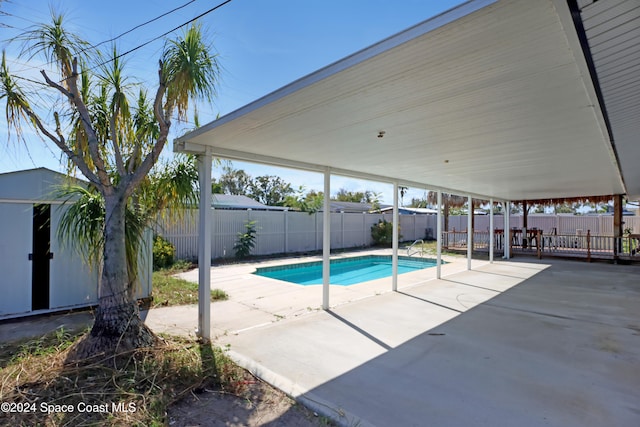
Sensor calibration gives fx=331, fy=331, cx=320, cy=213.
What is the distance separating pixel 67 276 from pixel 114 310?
2.60m

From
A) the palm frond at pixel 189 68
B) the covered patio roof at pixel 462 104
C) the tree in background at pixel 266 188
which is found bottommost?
the covered patio roof at pixel 462 104

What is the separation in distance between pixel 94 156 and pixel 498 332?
567 cm

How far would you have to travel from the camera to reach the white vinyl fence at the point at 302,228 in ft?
37.9

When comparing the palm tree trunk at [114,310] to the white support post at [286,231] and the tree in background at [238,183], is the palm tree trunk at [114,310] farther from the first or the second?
the tree in background at [238,183]

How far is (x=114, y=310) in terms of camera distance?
142 inches

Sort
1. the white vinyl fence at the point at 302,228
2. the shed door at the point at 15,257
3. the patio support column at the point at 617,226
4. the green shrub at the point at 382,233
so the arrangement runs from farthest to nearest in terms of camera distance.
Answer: the green shrub at the point at 382,233, the patio support column at the point at 617,226, the white vinyl fence at the point at 302,228, the shed door at the point at 15,257

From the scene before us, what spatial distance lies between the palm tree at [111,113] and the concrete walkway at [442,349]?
3.75 feet

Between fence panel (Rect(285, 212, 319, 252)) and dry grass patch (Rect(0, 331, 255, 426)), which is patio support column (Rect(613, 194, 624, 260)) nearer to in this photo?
fence panel (Rect(285, 212, 319, 252))

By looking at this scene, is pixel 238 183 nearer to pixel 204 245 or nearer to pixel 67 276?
pixel 67 276

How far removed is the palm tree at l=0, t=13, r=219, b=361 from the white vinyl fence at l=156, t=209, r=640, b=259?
6.14 m

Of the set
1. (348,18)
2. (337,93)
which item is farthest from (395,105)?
(348,18)

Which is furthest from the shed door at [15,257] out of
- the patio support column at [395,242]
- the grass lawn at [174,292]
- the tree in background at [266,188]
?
the tree in background at [266,188]

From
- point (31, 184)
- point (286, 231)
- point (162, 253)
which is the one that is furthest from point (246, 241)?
point (31, 184)

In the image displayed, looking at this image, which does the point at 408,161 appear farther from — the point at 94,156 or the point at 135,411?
the point at 135,411
